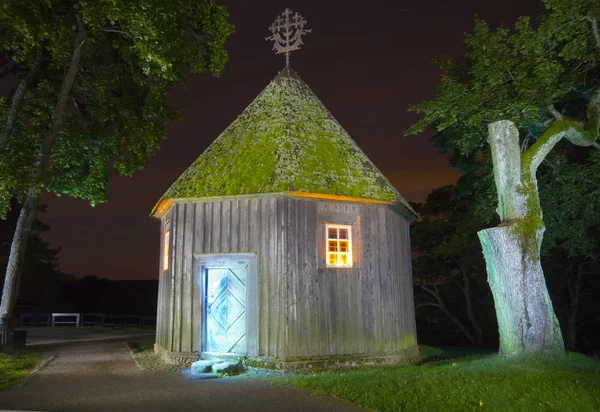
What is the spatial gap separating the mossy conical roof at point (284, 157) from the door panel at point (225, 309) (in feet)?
7.40

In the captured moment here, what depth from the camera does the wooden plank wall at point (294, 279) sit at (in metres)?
12.9

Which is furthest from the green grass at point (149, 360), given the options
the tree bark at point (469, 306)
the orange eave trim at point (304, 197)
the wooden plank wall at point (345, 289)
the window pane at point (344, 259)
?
the tree bark at point (469, 306)

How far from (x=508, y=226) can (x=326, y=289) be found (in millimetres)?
4734

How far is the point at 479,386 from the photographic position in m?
9.13

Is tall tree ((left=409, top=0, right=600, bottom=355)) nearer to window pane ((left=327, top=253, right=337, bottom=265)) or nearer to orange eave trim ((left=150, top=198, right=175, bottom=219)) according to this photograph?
window pane ((left=327, top=253, right=337, bottom=265))

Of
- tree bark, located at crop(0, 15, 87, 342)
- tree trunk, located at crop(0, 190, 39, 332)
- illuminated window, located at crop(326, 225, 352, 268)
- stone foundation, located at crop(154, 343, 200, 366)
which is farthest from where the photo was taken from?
tree trunk, located at crop(0, 190, 39, 332)

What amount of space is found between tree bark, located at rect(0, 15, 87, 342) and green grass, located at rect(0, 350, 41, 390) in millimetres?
1555

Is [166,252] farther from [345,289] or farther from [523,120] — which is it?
[523,120]

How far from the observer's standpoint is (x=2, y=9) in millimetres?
13070

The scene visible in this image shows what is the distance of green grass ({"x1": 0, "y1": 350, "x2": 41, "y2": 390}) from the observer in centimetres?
1102

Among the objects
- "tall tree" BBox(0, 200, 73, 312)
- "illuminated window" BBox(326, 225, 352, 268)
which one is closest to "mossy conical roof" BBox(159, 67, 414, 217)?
"illuminated window" BBox(326, 225, 352, 268)

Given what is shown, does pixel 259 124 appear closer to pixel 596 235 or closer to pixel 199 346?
pixel 199 346

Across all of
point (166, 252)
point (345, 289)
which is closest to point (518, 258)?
point (345, 289)

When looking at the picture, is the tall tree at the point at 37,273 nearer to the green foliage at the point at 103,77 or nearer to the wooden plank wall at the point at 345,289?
the green foliage at the point at 103,77
